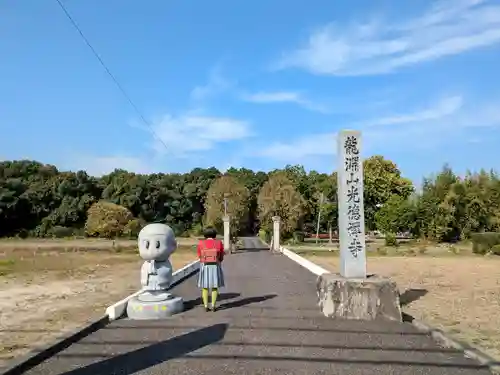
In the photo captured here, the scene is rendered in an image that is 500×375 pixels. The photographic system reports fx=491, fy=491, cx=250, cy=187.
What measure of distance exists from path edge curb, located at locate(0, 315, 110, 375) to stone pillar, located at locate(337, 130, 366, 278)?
4.28m

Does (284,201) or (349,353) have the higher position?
(284,201)

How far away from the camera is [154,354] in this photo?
5719 millimetres

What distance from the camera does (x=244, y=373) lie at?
497 centimetres

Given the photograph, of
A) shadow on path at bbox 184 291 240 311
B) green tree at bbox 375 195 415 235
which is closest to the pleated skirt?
shadow on path at bbox 184 291 240 311

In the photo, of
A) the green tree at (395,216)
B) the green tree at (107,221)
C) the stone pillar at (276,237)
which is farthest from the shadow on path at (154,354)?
the green tree at (395,216)

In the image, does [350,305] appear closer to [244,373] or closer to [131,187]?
[244,373]

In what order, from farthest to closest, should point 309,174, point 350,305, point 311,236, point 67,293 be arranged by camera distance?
point 309,174 → point 311,236 → point 67,293 → point 350,305

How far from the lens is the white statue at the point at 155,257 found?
8.06 meters

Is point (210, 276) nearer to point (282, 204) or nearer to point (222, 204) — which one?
point (222, 204)

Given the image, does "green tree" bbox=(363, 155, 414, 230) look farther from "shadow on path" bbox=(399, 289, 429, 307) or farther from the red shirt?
the red shirt

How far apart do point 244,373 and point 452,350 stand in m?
2.71

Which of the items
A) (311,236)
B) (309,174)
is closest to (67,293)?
(311,236)

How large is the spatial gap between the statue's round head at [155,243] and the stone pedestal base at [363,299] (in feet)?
9.21

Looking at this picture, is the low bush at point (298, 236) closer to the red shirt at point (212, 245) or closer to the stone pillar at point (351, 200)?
the stone pillar at point (351, 200)
